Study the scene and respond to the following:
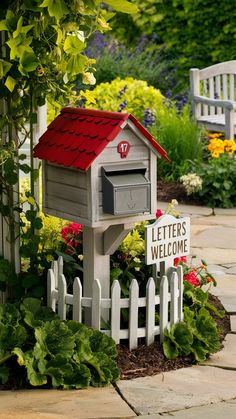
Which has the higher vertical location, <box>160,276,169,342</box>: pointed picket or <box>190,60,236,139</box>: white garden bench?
<box>190,60,236,139</box>: white garden bench

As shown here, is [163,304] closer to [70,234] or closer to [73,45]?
[70,234]

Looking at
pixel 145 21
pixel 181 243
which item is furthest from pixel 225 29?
pixel 181 243

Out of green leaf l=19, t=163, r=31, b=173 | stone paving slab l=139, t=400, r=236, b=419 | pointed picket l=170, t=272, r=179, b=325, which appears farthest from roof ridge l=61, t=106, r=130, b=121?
stone paving slab l=139, t=400, r=236, b=419

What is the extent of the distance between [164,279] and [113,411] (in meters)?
0.86

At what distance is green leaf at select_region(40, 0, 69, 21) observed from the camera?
4145mm

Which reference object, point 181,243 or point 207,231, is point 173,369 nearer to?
point 181,243

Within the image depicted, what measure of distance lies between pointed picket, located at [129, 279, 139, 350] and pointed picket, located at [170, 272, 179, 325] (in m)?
0.21

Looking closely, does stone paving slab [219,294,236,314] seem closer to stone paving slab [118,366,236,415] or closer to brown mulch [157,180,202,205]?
stone paving slab [118,366,236,415]

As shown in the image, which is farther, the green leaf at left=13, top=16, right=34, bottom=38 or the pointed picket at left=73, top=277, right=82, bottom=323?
the pointed picket at left=73, top=277, right=82, bottom=323

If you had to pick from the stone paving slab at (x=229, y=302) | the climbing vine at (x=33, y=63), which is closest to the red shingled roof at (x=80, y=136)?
the climbing vine at (x=33, y=63)

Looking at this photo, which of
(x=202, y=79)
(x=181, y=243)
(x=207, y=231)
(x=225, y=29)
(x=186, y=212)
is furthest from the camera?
(x=225, y=29)

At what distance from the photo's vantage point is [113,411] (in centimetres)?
400

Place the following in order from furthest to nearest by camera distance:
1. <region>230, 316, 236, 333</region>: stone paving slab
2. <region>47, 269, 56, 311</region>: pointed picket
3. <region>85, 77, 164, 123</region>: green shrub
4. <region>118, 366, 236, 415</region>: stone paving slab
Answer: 1. <region>85, 77, 164, 123</region>: green shrub
2. <region>230, 316, 236, 333</region>: stone paving slab
3. <region>47, 269, 56, 311</region>: pointed picket
4. <region>118, 366, 236, 415</region>: stone paving slab

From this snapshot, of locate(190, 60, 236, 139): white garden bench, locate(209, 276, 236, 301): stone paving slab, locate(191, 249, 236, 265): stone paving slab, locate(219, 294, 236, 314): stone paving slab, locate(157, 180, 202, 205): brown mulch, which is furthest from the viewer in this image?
locate(190, 60, 236, 139): white garden bench
